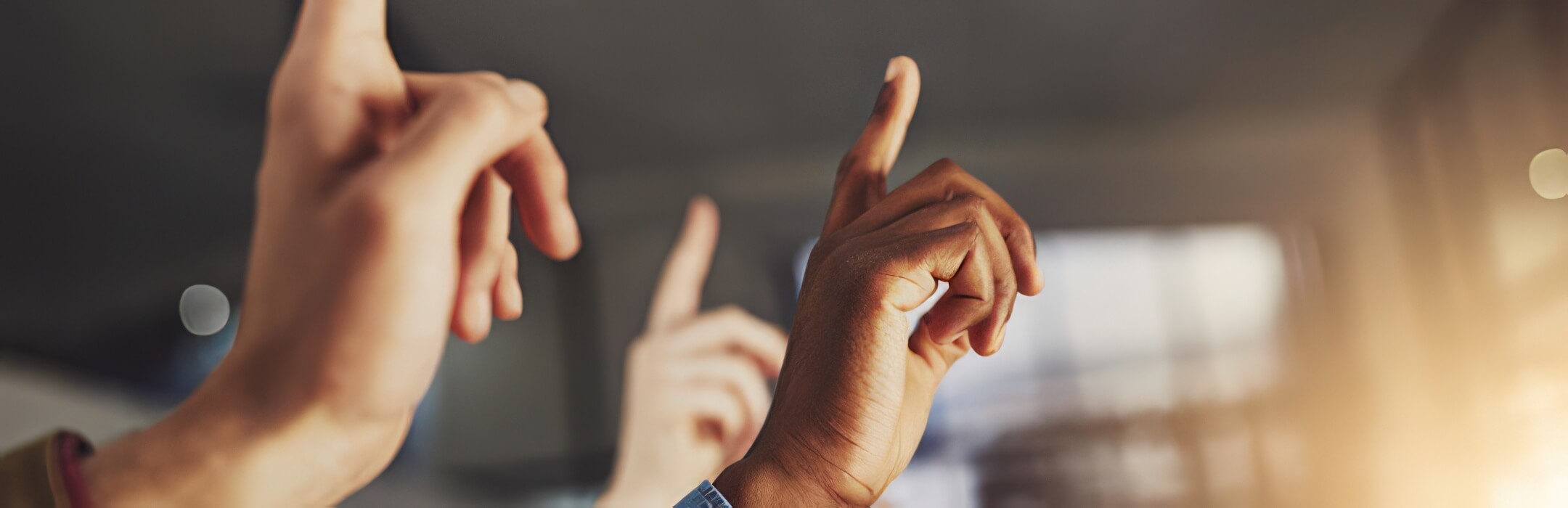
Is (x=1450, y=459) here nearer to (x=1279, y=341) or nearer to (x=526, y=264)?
(x=1279, y=341)

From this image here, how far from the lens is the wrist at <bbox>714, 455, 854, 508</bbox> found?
77 cm

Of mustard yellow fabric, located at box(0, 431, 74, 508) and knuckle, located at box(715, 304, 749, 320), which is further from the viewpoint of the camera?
knuckle, located at box(715, 304, 749, 320)

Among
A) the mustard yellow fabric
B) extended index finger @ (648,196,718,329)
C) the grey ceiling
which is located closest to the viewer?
the mustard yellow fabric

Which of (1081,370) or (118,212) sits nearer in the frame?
(118,212)

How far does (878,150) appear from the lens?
0.92 meters

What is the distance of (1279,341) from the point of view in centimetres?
92

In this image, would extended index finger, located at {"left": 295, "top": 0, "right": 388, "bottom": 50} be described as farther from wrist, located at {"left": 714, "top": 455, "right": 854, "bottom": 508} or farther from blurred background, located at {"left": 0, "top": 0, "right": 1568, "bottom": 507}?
wrist, located at {"left": 714, "top": 455, "right": 854, "bottom": 508}

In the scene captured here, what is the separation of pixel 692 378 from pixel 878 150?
303 mm

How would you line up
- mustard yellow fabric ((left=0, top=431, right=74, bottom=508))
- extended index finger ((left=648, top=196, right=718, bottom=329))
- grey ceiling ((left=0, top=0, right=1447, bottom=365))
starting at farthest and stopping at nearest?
1. extended index finger ((left=648, top=196, right=718, bottom=329))
2. grey ceiling ((left=0, top=0, right=1447, bottom=365))
3. mustard yellow fabric ((left=0, top=431, right=74, bottom=508))

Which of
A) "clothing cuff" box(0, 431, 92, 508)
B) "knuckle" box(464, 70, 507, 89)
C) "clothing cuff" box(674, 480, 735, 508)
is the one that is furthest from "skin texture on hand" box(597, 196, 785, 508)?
"clothing cuff" box(0, 431, 92, 508)

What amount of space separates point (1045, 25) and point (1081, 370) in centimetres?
37

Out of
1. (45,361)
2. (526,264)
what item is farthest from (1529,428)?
(45,361)

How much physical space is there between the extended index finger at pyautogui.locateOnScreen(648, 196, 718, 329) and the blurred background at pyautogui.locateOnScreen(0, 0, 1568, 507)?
1 centimetres

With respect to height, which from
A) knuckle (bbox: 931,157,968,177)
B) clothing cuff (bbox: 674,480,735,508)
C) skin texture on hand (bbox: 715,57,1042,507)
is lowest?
clothing cuff (bbox: 674,480,735,508)
